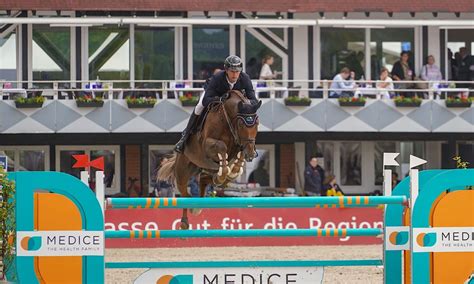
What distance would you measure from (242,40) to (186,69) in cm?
172

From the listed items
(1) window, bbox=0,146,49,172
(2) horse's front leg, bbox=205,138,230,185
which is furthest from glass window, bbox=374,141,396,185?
(2) horse's front leg, bbox=205,138,230,185

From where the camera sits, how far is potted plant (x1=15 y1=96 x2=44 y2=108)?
2802 cm

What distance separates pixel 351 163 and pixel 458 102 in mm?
4678

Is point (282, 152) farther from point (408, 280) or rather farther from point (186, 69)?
point (408, 280)

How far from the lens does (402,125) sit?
29.2m

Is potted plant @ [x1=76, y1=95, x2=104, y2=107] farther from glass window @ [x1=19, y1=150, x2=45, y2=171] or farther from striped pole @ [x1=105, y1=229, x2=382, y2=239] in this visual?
striped pole @ [x1=105, y1=229, x2=382, y2=239]

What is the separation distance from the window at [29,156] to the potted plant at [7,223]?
2141 cm

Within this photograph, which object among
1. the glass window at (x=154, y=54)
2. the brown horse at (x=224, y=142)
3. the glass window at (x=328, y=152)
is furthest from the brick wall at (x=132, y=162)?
the brown horse at (x=224, y=142)

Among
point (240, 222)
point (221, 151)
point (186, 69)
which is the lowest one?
point (240, 222)

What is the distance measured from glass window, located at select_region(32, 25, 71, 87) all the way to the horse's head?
63.3 feet

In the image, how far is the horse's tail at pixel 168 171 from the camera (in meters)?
14.5

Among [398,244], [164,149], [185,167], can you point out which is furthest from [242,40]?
[398,244]

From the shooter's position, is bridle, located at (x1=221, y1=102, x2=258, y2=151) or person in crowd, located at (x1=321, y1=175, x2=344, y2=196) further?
person in crowd, located at (x1=321, y1=175, x2=344, y2=196)

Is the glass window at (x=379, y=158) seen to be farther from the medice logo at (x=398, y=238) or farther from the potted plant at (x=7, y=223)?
the potted plant at (x=7, y=223)
